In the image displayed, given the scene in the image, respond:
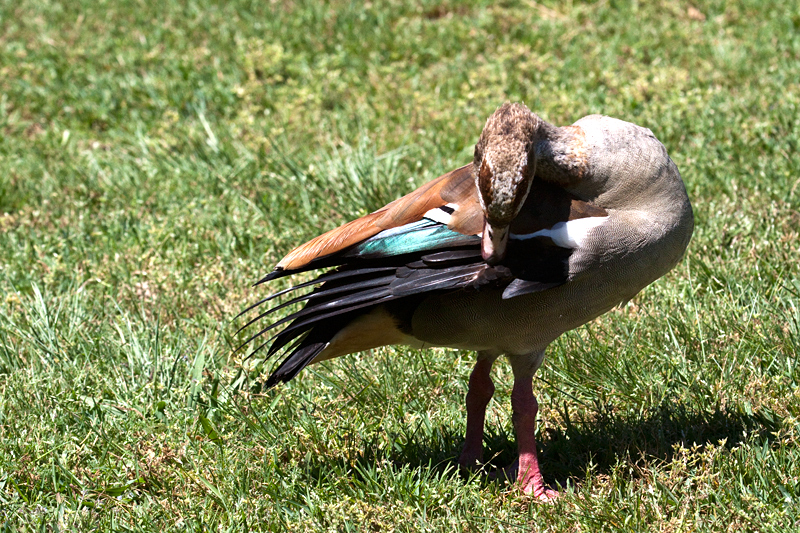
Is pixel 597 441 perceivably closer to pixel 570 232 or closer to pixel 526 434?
pixel 526 434

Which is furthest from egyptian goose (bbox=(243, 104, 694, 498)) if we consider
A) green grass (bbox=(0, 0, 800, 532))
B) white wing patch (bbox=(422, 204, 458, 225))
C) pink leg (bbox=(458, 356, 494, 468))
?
green grass (bbox=(0, 0, 800, 532))

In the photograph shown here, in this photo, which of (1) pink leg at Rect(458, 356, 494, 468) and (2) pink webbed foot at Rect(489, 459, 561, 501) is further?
(1) pink leg at Rect(458, 356, 494, 468)

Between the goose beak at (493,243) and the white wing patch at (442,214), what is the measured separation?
232 millimetres

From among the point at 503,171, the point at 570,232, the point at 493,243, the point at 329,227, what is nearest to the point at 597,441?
the point at 570,232

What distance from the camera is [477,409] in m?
4.13

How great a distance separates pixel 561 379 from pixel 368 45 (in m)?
4.81

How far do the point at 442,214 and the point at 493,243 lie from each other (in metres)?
0.33

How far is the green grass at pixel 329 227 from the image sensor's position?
12.7ft

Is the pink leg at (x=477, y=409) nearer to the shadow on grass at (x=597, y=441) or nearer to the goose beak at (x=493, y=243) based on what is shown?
the shadow on grass at (x=597, y=441)

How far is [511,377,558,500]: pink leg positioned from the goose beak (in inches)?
29.9

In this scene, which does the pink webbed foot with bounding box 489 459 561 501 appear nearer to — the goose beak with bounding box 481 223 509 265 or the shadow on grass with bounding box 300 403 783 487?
the shadow on grass with bounding box 300 403 783 487

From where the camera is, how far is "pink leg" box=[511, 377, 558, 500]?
3928 mm

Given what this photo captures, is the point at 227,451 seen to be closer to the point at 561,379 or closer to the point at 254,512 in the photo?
the point at 254,512

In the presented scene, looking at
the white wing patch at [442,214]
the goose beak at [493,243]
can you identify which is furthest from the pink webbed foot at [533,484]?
the white wing patch at [442,214]
